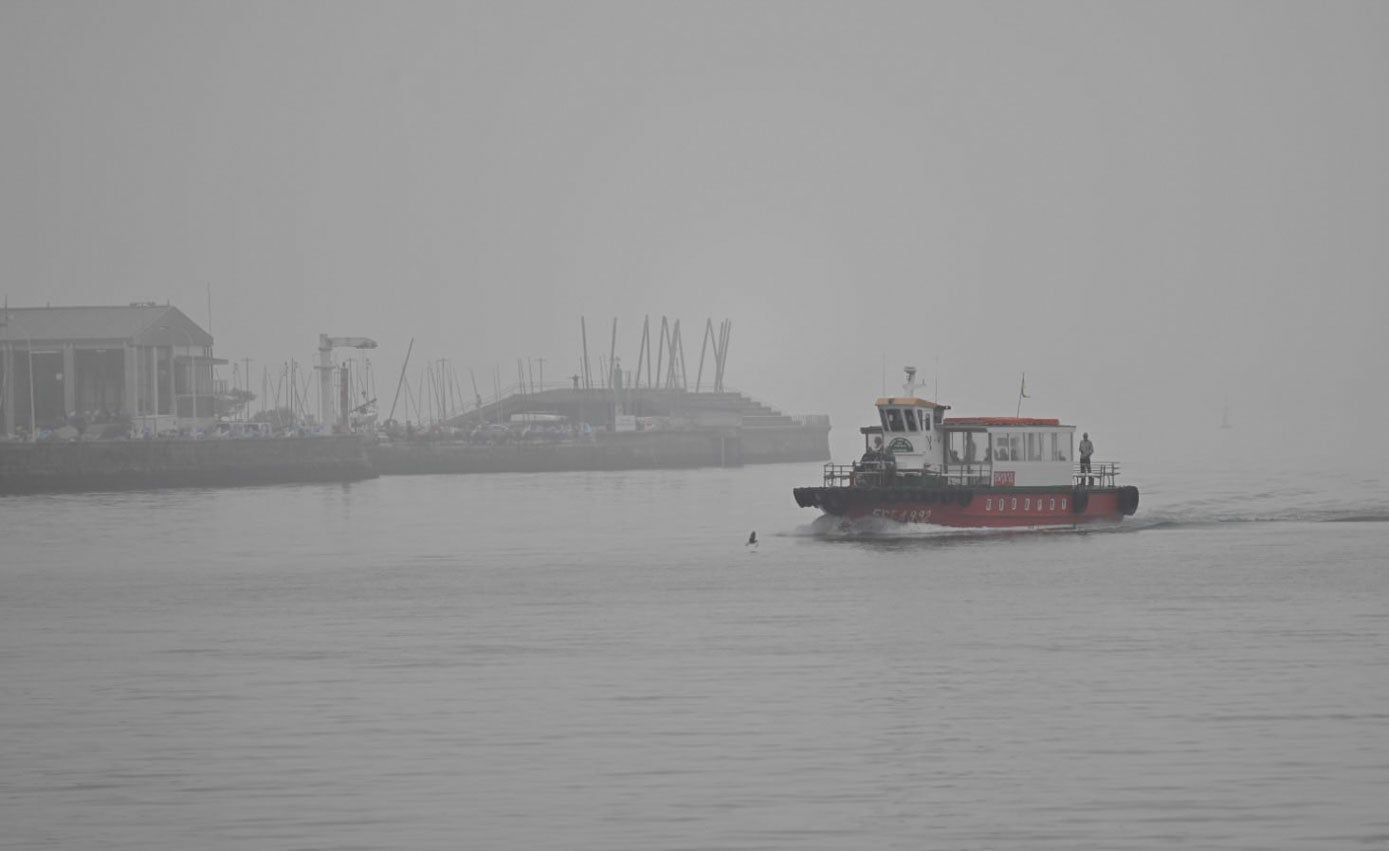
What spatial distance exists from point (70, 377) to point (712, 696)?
410 feet

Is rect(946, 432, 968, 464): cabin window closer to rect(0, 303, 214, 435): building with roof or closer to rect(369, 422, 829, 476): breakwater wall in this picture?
rect(0, 303, 214, 435): building with roof

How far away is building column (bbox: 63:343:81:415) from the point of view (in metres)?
146

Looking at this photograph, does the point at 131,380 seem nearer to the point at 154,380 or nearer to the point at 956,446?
the point at 154,380

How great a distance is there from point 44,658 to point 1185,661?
22.9 meters

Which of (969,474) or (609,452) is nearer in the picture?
(969,474)

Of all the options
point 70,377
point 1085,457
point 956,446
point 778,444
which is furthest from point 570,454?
point 956,446

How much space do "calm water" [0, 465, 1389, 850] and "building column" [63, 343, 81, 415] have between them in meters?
83.4

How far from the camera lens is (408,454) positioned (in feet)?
520

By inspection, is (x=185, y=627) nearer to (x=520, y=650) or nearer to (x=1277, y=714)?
(x=520, y=650)

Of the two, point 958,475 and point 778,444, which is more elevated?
point 778,444

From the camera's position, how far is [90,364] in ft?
484

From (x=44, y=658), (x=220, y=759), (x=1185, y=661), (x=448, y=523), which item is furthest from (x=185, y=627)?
(x=448, y=523)

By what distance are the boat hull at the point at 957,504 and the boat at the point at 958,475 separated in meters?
0.04

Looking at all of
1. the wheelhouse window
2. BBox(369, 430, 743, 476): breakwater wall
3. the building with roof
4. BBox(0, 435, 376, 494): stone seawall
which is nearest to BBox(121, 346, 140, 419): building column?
the building with roof
